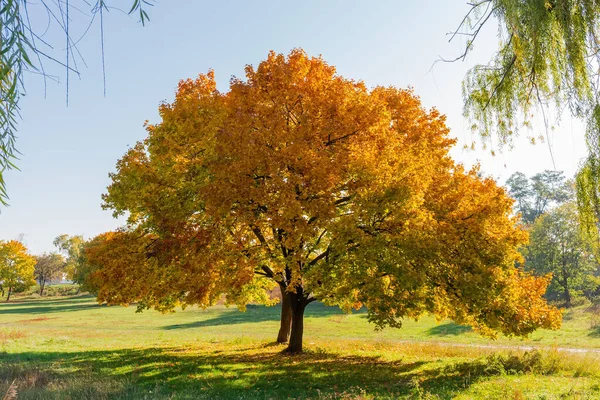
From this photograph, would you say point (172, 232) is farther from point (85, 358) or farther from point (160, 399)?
point (160, 399)

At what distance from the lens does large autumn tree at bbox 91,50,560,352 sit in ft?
44.1

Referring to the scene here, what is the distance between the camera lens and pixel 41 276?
91812 millimetres

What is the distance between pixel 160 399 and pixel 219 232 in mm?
8934

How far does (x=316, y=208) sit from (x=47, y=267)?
9748 centimetres

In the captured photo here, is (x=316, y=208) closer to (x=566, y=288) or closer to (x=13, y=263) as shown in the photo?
(x=566, y=288)

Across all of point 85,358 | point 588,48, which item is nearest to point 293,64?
point 588,48

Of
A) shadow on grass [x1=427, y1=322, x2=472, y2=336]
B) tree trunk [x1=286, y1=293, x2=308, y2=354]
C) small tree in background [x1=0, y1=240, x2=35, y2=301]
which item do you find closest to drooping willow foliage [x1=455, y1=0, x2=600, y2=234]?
tree trunk [x1=286, y1=293, x2=308, y2=354]

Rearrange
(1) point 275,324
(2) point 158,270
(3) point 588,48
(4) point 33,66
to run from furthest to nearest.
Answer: (1) point 275,324
(2) point 158,270
(3) point 588,48
(4) point 33,66

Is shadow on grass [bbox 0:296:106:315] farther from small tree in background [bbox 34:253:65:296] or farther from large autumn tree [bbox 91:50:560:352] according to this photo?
large autumn tree [bbox 91:50:560:352]

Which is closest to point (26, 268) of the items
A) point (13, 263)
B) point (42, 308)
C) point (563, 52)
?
point (13, 263)

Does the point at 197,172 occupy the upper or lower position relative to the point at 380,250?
upper

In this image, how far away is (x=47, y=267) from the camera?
9144 cm

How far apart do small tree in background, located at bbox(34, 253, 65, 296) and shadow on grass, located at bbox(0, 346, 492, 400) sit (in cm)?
8524

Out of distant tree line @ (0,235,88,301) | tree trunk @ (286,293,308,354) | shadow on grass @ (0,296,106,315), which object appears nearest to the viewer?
tree trunk @ (286,293,308,354)
